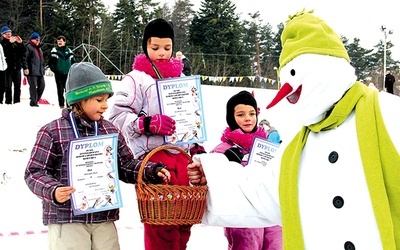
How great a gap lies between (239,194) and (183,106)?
0.77 m

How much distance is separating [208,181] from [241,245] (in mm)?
1199

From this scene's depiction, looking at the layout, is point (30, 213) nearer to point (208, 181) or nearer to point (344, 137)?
point (208, 181)

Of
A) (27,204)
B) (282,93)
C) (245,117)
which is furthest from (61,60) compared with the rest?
(282,93)

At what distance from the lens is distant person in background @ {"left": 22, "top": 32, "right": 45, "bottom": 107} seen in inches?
418

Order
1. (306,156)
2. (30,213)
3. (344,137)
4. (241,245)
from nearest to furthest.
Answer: (344,137)
(306,156)
(241,245)
(30,213)

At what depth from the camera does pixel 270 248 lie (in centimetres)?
372

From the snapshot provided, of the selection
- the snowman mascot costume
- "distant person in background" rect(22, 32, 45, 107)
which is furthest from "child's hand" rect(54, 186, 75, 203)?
"distant person in background" rect(22, 32, 45, 107)

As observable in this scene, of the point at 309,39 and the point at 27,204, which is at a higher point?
the point at 309,39

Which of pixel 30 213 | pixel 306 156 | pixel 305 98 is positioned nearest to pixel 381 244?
pixel 306 156

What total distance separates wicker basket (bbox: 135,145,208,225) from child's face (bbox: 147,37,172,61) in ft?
3.08

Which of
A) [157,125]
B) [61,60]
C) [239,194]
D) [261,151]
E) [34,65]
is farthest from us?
[34,65]

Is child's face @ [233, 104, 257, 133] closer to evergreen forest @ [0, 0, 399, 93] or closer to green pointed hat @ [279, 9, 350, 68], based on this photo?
green pointed hat @ [279, 9, 350, 68]

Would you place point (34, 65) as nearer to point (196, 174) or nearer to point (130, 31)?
point (196, 174)

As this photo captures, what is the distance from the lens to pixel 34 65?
10.7 m
